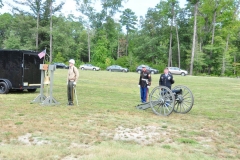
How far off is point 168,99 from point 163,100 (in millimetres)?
149

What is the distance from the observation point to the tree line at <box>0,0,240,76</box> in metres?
42.8

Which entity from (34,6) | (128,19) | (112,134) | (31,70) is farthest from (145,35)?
(112,134)

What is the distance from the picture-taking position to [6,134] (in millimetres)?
5066

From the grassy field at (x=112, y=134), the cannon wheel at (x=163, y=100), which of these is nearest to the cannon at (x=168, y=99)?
the cannon wheel at (x=163, y=100)

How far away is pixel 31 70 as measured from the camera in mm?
11539

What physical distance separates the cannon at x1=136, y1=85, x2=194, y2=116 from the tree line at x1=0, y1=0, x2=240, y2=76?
34925 millimetres

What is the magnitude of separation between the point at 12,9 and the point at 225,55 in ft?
116

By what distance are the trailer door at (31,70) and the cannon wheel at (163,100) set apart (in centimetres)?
615

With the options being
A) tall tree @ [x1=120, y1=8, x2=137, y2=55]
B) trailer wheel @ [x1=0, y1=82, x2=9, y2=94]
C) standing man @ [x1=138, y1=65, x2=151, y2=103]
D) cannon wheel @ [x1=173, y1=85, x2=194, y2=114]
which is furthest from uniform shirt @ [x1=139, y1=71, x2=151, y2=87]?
tall tree @ [x1=120, y1=8, x2=137, y2=55]

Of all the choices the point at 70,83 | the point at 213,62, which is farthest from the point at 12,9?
the point at 70,83

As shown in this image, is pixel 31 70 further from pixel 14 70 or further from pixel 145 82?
pixel 145 82

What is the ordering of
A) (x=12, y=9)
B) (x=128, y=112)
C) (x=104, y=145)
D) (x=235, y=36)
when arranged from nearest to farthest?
(x=104, y=145)
(x=128, y=112)
(x=12, y=9)
(x=235, y=36)

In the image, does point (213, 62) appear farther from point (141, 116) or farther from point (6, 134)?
point (6, 134)

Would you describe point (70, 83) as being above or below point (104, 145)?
above
